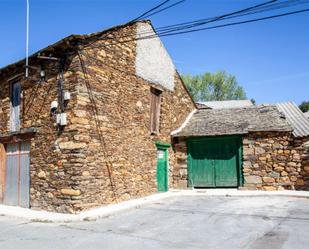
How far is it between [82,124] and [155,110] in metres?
5.15

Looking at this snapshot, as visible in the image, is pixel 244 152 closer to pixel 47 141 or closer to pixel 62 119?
pixel 62 119

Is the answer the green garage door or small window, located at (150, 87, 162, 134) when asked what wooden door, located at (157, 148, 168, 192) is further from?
the green garage door

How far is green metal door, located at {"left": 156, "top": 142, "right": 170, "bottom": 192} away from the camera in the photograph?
15427mm

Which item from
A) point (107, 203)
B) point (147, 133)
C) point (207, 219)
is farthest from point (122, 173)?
point (207, 219)

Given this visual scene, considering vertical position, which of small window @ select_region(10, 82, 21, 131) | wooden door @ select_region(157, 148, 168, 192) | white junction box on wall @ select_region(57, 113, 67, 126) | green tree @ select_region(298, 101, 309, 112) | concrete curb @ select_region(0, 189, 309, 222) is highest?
green tree @ select_region(298, 101, 309, 112)

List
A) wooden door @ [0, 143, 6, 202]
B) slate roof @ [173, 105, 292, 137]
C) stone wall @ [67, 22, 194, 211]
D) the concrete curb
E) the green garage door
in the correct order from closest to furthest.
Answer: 1. the concrete curb
2. stone wall @ [67, 22, 194, 211]
3. wooden door @ [0, 143, 6, 202]
4. slate roof @ [173, 105, 292, 137]
5. the green garage door

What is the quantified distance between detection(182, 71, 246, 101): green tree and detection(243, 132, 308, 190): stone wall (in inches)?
1066

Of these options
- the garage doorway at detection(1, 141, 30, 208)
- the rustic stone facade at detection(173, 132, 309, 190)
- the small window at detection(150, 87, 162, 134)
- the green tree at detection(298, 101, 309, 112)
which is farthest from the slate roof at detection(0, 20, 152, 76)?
the green tree at detection(298, 101, 309, 112)

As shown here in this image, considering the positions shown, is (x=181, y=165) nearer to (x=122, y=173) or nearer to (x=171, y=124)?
(x=171, y=124)

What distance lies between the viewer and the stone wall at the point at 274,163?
15039 mm

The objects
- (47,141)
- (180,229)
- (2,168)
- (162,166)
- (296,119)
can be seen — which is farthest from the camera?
(296,119)

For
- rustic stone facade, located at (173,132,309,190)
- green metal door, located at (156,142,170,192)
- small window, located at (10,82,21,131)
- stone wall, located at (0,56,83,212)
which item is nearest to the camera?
stone wall, located at (0,56,83,212)

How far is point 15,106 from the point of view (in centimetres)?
1353

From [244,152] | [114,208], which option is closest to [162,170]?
[244,152]
